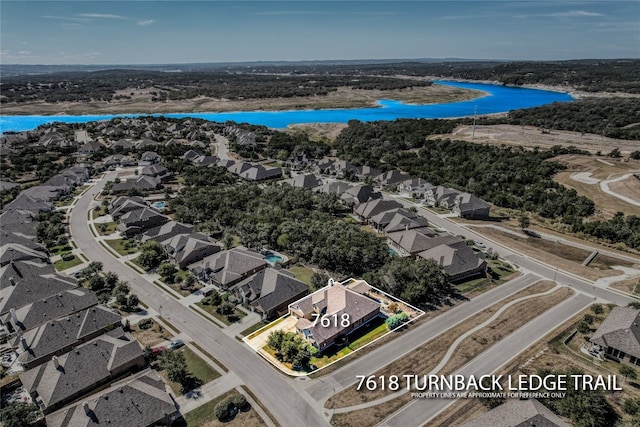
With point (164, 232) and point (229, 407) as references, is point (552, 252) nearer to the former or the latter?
point (229, 407)

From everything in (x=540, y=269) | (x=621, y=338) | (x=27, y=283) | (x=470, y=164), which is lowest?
(x=540, y=269)

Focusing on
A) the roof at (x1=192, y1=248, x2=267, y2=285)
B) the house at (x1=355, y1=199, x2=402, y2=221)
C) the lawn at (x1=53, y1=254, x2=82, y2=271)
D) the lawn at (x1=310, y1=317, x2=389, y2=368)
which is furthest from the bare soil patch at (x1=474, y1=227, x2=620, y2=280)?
the lawn at (x1=53, y1=254, x2=82, y2=271)

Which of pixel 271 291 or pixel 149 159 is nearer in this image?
pixel 271 291

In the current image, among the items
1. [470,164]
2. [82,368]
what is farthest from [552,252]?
[82,368]

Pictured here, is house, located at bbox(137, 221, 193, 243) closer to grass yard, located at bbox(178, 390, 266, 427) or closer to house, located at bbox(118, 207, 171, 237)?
house, located at bbox(118, 207, 171, 237)

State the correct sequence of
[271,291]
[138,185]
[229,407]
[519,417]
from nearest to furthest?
[519,417] < [229,407] < [271,291] < [138,185]

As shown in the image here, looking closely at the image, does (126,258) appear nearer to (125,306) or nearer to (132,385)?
(125,306)

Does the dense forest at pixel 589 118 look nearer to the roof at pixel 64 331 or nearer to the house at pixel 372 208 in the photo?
the house at pixel 372 208
